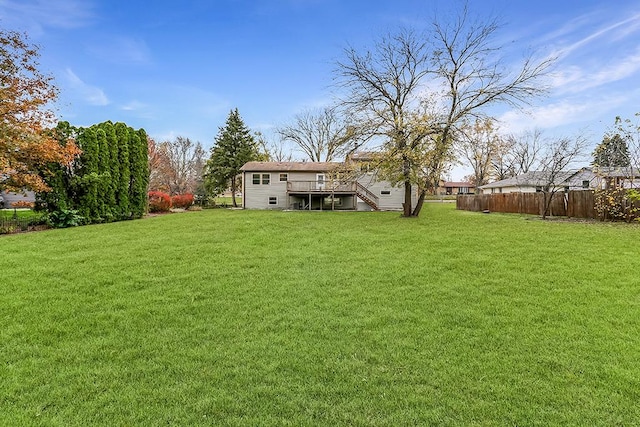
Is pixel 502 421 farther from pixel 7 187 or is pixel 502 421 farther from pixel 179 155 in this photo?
pixel 179 155

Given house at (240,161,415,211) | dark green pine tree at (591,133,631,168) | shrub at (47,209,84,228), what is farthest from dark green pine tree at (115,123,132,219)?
dark green pine tree at (591,133,631,168)

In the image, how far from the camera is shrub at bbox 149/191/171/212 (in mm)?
23141

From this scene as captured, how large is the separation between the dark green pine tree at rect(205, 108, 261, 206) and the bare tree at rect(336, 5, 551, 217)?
15.9m

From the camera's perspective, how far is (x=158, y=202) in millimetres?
23125

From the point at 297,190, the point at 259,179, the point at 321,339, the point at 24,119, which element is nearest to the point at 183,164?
the point at 259,179

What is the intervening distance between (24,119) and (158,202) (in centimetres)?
1024

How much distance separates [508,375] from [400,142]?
14.2 meters

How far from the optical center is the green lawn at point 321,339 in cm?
279

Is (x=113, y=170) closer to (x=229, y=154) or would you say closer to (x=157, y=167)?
→ (x=229, y=154)

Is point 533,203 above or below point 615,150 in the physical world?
below

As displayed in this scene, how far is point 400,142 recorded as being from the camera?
16375mm

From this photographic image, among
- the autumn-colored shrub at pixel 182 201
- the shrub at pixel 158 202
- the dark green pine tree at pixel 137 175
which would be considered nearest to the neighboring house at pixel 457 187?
the autumn-colored shrub at pixel 182 201

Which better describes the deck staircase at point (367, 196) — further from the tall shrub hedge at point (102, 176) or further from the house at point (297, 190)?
the tall shrub hedge at point (102, 176)

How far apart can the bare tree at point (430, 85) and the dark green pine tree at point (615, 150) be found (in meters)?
4.57
